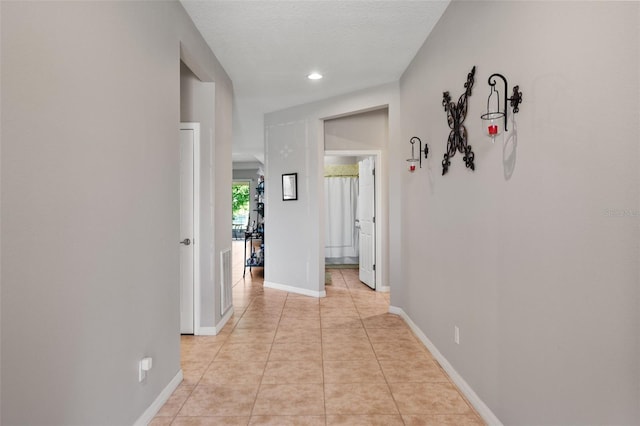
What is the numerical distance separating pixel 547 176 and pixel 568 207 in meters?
0.19

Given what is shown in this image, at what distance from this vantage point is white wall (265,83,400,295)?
521 cm

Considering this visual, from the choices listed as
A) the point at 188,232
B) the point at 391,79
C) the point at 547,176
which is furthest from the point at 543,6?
the point at 188,232

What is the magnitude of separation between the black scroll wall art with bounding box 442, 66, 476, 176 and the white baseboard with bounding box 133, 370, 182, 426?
2.39 metres

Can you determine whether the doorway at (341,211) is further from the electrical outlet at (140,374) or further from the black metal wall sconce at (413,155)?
the electrical outlet at (140,374)

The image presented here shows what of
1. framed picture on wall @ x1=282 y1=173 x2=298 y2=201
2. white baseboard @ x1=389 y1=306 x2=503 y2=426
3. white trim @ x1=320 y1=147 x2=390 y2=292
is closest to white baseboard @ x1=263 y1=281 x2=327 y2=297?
white trim @ x1=320 y1=147 x2=390 y2=292

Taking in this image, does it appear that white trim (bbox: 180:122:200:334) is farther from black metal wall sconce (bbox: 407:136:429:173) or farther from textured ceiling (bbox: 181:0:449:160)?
black metal wall sconce (bbox: 407:136:429:173)

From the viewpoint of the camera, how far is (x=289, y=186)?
5.52m

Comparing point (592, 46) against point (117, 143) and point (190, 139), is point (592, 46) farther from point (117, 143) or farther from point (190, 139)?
point (190, 139)

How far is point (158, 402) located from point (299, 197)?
11.5 ft

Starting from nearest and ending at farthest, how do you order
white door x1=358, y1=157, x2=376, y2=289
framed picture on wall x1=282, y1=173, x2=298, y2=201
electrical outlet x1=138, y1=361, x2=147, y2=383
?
1. electrical outlet x1=138, y1=361, x2=147, y2=383
2. framed picture on wall x1=282, y1=173, x2=298, y2=201
3. white door x1=358, y1=157, x2=376, y2=289

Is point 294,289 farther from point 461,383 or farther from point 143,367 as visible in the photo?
point 143,367

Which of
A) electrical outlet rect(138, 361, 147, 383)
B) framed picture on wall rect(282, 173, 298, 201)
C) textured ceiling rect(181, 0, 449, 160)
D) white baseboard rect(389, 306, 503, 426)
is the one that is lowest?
white baseboard rect(389, 306, 503, 426)

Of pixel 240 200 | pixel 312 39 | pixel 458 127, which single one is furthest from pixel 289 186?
pixel 240 200

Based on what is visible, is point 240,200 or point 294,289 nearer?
point 294,289
